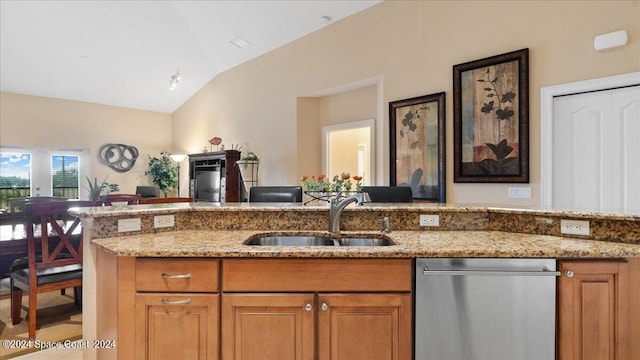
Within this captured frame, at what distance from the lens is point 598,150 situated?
2.97 meters

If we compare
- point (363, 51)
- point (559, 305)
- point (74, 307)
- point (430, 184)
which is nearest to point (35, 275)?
point (74, 307)

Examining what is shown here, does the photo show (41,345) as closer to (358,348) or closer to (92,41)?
(358,348)

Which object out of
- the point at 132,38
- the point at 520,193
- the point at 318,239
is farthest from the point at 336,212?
the point at 132,38

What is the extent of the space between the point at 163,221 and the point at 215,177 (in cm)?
474

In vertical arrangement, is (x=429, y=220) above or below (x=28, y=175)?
below

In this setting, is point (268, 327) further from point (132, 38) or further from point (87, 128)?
point (87, 128)

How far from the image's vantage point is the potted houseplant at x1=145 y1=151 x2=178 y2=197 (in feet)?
25.9

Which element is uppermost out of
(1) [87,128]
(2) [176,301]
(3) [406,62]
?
(3) [406,62]

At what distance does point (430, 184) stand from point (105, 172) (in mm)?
6446

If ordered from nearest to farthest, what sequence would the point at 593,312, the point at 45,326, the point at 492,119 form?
the point at 593,312 → the point at 45,326 → the point at 492,119

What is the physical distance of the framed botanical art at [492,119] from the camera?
10.9 ft

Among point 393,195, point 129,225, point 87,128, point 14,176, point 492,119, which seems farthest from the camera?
point 87,128

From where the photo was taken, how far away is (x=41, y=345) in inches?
103

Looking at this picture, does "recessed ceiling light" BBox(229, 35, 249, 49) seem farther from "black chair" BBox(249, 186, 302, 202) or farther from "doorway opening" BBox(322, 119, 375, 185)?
"black chair" BBox(249, 186, 302, 202)
